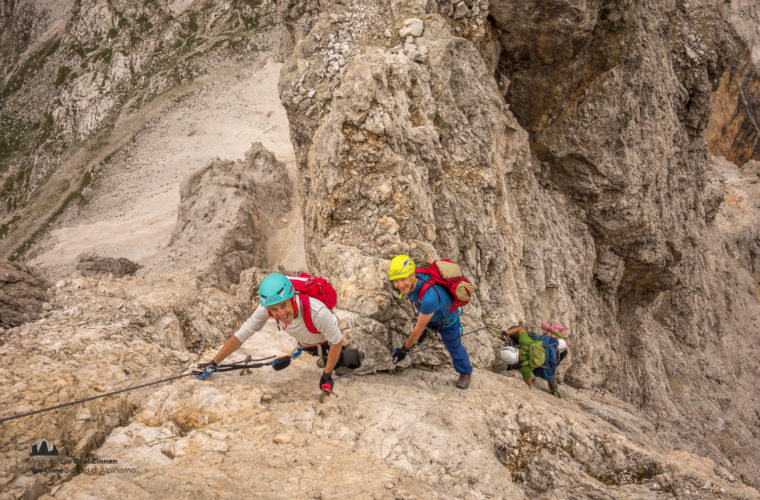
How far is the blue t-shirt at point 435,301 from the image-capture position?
24.6ft

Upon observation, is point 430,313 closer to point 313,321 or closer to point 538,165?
point 313,321

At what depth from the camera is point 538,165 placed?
1919cm

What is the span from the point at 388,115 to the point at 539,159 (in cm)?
1102

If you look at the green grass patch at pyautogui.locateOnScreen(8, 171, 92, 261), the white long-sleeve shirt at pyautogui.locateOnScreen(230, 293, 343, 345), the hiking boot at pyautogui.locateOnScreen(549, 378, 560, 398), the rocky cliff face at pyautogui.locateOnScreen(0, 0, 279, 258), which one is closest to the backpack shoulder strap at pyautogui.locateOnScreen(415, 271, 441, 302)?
the white long-sleeve shirt at pyautogui.locateOnScreen(230, 293, 343, 345)

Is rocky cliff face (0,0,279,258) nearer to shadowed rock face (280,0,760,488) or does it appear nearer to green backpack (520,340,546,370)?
shadowed rock face (280,0,760,488)

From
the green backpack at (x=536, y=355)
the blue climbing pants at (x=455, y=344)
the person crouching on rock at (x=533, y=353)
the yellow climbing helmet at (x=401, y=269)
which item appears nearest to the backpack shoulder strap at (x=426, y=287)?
the yellow climbing helmet at (x=401, y=269)

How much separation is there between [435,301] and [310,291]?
2295 mm

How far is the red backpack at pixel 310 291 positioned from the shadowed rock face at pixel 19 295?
17.5 ft

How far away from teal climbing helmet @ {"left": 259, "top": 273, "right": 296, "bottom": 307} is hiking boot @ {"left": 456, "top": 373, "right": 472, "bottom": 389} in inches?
166

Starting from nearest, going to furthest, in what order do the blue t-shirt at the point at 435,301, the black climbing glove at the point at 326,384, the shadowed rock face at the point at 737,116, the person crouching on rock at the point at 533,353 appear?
1. the black climbing glove at the point at 326,384
2. the blue t-shirt at the point at 435,301
3. the person crouching on rock at the point at 533,353
4. the shadowed rock face at the point at 737,116

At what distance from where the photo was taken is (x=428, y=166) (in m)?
11.9

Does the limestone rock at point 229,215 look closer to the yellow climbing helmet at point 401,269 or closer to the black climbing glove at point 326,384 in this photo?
the black climbing glove at point 326,384

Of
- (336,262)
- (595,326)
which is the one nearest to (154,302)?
(336,262)

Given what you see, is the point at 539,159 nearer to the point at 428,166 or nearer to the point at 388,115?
the point at 428,166
